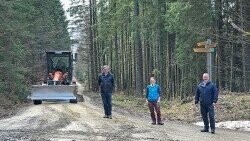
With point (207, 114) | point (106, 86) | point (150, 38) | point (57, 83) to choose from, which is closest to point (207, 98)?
point (207, 114)

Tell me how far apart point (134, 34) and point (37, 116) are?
20.2 m

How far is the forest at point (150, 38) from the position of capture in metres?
29.7

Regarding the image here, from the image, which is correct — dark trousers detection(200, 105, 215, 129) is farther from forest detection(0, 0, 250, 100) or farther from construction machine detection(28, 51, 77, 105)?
construction machine detection(28, 51, 77, 105)

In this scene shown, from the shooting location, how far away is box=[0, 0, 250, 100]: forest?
2970cm

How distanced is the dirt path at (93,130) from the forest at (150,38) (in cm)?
421

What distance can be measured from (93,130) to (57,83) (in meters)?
14.6

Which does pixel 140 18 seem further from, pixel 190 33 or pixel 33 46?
pixel 33 46

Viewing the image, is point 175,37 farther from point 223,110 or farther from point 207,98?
point 207,98

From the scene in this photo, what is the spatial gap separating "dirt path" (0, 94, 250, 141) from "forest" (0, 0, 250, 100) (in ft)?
13.8

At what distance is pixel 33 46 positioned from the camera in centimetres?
4388

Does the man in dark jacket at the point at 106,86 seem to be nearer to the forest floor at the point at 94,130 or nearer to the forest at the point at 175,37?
the forest floor at the point at 94,130

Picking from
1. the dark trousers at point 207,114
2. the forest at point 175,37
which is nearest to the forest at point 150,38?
the forest at point 175,37

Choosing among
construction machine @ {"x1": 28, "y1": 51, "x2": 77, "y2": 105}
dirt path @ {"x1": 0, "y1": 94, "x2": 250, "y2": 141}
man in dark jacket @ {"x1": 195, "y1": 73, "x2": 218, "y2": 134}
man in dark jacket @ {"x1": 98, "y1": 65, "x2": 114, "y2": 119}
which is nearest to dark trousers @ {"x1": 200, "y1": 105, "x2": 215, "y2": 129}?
man in dark jacket @ {"x1": 195, "y1": 73, "x2": 218, "y2": 134}

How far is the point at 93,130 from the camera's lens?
631 inches
